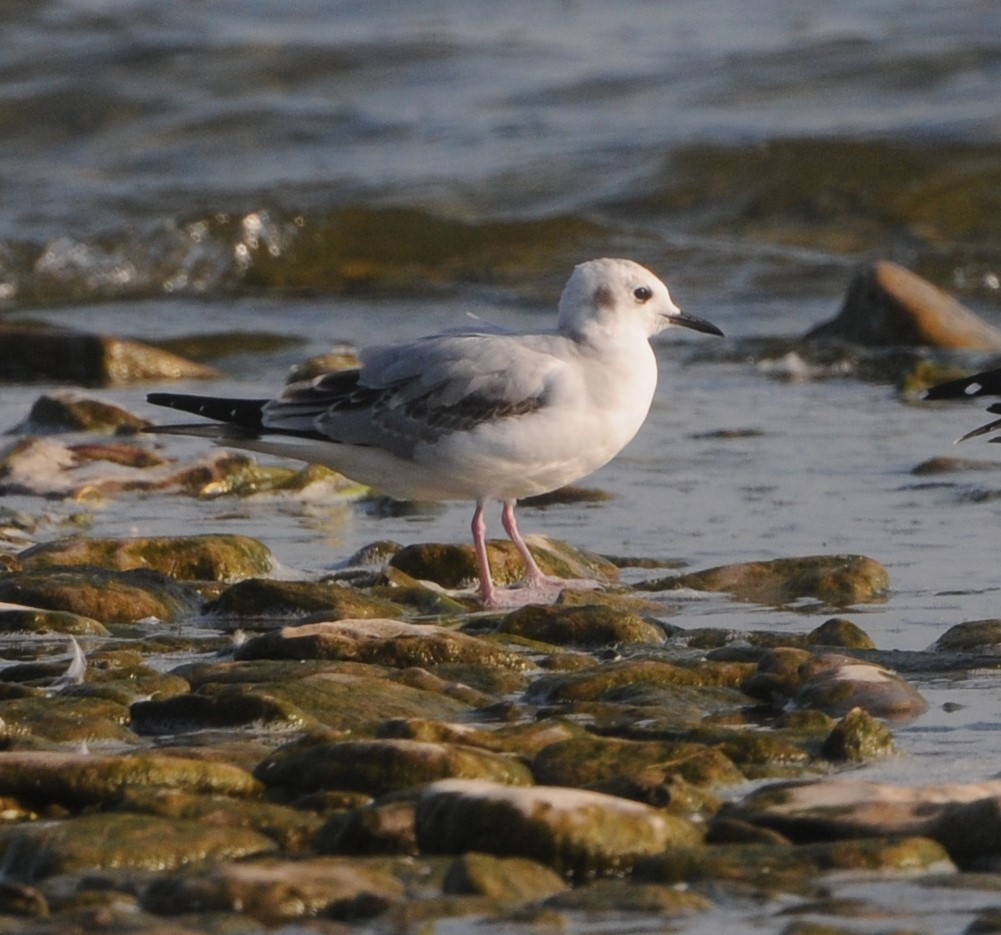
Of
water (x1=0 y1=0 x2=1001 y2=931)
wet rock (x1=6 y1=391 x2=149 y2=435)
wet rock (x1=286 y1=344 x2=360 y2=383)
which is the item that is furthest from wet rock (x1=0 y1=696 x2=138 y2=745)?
wet rock (x1=286 y1=344 x2=360 y2=383)

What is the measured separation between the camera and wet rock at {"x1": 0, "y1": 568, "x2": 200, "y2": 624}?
206 inches

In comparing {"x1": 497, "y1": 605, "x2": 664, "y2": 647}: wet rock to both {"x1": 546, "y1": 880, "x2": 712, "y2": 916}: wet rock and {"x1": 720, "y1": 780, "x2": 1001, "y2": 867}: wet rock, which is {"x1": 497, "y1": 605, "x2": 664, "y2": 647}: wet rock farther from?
{"x1": 546, "y1": 880, "x2": 712, "y2": 916}: wet rock

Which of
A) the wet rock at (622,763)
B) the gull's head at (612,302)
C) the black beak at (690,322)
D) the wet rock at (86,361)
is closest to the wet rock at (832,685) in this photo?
the wet rock at (622,763)

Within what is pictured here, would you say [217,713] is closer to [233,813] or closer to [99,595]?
[233,813]

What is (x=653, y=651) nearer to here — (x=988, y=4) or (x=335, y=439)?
(x=335, y=439)

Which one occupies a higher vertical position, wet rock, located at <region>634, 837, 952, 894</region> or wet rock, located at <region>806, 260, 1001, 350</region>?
wet rock, located at <region>806, 260, 1001, 350</region>

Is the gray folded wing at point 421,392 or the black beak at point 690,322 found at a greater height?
the black beak at point 690,322

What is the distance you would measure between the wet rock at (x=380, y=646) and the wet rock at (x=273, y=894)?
1576mm

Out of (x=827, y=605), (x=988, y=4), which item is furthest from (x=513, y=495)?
(x=988, y=4)

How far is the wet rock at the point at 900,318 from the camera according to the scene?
10.4 m

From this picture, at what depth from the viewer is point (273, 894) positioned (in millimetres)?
2967

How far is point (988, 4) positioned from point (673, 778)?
56.7 feet

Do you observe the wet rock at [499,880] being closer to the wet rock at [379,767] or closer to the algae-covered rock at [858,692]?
the wet rock at [379,767]

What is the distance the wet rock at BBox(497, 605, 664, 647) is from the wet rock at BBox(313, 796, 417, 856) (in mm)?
1769
